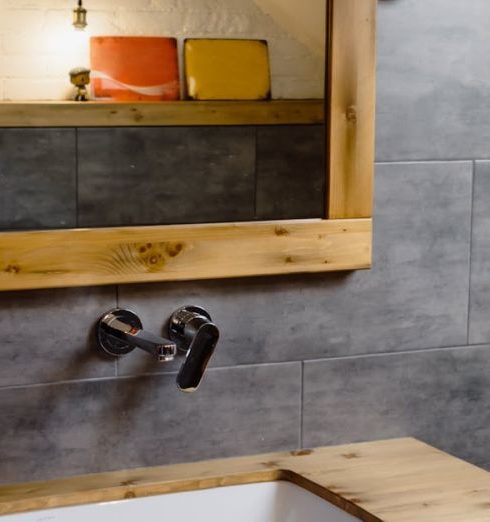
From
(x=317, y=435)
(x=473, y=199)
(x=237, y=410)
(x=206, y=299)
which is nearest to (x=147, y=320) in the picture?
(x=206, y=299)

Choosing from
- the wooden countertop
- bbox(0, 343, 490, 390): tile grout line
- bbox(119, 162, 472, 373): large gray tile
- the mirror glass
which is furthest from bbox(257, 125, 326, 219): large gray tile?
the wooden countertop

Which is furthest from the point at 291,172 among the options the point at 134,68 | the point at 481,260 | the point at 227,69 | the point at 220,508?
the point at 220,508

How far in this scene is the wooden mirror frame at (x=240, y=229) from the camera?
143 centimetres

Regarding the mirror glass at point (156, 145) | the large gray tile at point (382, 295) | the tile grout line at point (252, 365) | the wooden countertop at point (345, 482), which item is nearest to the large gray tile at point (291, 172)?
the mirror glass at point (156, 145)

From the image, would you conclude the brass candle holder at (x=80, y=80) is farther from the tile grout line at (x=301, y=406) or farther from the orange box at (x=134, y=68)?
the tile grout line at (x=301, y=406)

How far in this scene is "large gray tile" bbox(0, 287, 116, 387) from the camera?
146cm

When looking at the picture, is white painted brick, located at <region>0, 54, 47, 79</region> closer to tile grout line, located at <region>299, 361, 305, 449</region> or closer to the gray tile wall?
the gray tile wall

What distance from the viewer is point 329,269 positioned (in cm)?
161

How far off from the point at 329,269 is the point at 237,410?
0.86ft

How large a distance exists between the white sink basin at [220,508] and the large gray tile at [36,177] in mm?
405

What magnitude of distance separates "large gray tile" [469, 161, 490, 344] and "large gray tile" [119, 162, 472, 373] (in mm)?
16

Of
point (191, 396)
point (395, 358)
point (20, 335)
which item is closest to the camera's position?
point (20, 335)

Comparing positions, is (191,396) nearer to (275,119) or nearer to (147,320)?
(147,320)

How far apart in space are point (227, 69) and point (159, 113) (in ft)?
0.39
